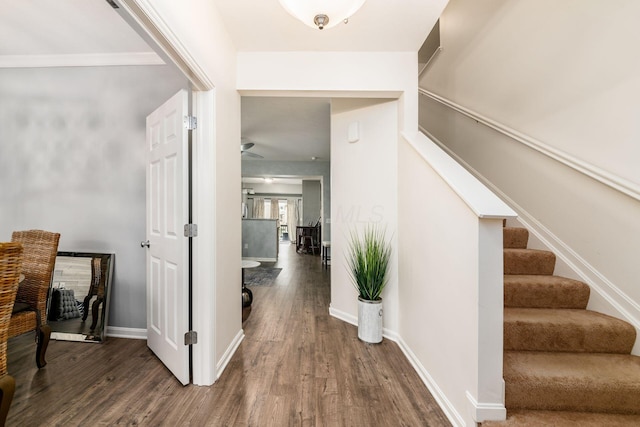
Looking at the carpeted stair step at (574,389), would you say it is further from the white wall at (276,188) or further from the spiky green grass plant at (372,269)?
the white wall at (276,188)

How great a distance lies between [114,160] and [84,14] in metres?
1.10

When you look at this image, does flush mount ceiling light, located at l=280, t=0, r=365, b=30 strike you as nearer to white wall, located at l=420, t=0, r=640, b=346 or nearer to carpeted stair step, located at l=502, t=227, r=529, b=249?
white wall, located at l=420, t=0, r=640, b=346

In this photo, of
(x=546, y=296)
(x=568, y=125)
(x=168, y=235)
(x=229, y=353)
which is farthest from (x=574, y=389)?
(x=168, y=235)

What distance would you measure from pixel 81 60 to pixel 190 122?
→ 1694 mm

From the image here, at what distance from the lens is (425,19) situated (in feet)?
6.20

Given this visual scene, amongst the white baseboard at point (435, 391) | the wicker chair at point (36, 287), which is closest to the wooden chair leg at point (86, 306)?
the wicker chair at point (36, 287)

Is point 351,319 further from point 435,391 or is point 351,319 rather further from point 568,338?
point 568,338

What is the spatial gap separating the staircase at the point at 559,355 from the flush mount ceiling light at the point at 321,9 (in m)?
1.96

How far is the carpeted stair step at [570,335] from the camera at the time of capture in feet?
5.08

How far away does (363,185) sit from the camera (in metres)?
2.64

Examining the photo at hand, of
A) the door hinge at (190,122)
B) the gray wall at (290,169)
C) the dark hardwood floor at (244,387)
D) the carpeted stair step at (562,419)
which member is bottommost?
the dark hardwood floor at (244,387)

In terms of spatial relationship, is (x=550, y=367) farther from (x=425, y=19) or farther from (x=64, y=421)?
(x=64, y=421)

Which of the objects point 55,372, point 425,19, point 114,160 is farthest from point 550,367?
point 114,160

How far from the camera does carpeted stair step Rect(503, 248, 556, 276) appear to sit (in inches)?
80.4
